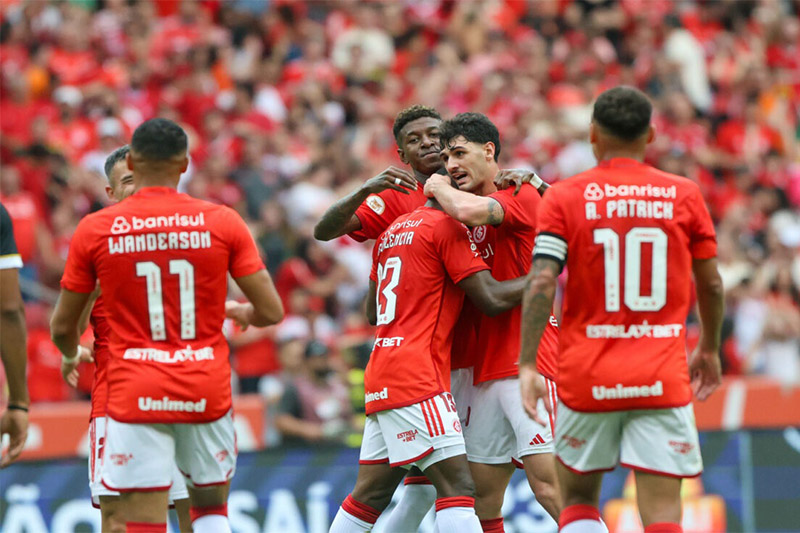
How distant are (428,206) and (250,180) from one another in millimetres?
8449

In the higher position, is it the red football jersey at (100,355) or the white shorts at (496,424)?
the red football jersey at (100,355)

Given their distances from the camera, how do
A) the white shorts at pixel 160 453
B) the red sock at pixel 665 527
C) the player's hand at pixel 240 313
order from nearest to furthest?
the red sock at pixel 665 527 < the white shorts at pixel 160 453 < the player's hand at pixel 240 313

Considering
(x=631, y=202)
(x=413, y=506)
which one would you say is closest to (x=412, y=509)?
(x=413, y=506)

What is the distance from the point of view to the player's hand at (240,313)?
21.6ft

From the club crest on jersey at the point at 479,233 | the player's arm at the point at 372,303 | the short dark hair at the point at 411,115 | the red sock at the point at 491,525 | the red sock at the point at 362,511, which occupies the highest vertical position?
the short dark hair at the point at 411,115

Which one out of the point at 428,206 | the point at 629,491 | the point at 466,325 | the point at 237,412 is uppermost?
the point at 428,206

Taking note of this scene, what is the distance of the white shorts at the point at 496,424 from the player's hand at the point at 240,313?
1.55 metres

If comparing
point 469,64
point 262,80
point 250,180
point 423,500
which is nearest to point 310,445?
point 423,500

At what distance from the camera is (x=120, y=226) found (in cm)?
609

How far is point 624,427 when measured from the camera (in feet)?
19.8

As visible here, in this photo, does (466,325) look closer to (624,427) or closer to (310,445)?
(624,427)

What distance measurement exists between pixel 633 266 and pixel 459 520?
71.5 inches

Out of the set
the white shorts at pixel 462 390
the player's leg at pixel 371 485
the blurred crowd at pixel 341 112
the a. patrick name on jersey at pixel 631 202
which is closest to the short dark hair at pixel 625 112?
the a. patrick name on jersey at pixel 631 202

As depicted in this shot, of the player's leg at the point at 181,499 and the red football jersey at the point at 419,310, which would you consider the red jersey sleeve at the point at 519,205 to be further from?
the player's leg at the point at 181,499
